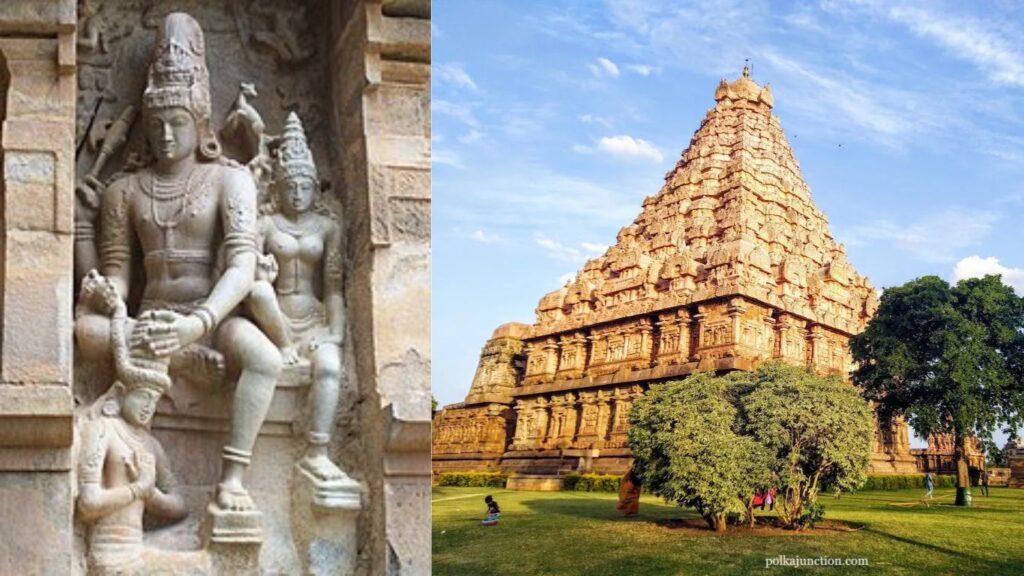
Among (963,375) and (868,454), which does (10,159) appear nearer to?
(868,454)

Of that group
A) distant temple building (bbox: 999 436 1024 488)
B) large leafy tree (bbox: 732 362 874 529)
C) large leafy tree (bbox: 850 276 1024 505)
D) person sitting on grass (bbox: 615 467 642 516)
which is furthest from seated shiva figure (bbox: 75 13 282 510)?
distant temple building (bbox: 999 436 1024 488)

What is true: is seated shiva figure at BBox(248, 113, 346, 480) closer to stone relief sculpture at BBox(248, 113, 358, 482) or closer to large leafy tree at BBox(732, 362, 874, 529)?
stone relief sculpture at BBox(248, 113, 358, 482)

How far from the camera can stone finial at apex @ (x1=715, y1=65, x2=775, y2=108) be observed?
41.3 meters

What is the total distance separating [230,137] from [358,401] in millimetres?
1281

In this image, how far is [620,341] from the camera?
116ft

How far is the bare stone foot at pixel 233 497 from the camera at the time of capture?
4078mm

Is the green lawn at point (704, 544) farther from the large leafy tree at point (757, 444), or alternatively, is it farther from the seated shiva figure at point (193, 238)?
the seated shiva figure at point (193, 238)

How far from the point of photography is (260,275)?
431 cm

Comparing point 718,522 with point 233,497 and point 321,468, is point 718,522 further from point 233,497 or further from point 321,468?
point 233,497

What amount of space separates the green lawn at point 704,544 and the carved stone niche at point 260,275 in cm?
1029

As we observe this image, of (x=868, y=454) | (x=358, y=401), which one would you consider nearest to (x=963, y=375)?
(x=868, y=454)

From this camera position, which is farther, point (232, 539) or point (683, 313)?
point (683, 313)

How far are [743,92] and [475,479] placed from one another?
18411mm

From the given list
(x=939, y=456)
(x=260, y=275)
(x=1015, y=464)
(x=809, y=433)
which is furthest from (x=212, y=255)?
(x=939, y=456)
